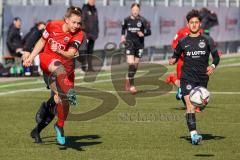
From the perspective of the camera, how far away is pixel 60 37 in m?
12.9

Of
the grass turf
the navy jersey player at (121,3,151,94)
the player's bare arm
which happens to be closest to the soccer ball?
the grass turf

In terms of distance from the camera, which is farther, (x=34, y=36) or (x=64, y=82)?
(x=34, y=36)

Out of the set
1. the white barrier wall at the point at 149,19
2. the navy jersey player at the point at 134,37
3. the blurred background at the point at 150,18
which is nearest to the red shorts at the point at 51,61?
the navy jersey player at the point at 134,37

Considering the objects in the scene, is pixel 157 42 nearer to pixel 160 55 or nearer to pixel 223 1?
pixel 160 55

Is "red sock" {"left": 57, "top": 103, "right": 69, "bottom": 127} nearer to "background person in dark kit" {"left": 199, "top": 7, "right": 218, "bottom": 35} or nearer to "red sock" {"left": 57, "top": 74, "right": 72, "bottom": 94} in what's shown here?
"red sock" {"left": 57, "top": 74, "right": 72, "bottom": 94}

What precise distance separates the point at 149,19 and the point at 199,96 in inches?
872

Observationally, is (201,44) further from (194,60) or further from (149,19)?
(149,19)

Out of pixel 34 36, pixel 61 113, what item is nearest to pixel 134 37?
pixel 34 36

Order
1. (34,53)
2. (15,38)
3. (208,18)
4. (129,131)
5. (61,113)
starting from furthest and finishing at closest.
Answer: (208,18) < (15,38) < (129,131) < (61,113) < (34,53)

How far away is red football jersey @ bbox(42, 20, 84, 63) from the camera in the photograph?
12.9 meters

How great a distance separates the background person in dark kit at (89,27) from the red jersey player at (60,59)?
633 inches

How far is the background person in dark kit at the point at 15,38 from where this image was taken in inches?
1057

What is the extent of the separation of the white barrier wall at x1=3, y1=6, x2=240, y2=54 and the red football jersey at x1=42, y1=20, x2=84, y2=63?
14075 mm

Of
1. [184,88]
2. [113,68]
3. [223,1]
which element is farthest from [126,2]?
[184,88]
